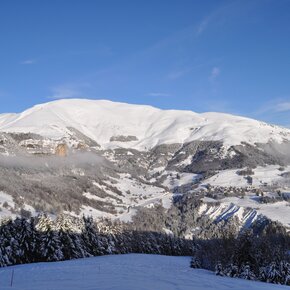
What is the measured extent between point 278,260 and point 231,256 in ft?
26.6

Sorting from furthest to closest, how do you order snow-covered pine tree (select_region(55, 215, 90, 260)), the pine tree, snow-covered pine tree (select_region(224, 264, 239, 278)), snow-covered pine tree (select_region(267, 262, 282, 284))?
1. snow-covered pine tree (select_region(55, 215, 90, 260))
2. snow-covered pine tree (select_region(224, 264, 239, 278))
3. the pine tree
4. snow-covered pine tree (select_region(267, 262, 282, 284))

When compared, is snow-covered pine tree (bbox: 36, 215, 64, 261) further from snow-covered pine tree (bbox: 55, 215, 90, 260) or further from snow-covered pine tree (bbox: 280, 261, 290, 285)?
snow-covered pine tree (bbox: 280, 261, 290, 285)

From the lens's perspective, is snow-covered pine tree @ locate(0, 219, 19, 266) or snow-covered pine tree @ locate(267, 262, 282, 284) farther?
snow-covered pine tree @ locate(0, 219, 19, 266)

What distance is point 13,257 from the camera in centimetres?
7588

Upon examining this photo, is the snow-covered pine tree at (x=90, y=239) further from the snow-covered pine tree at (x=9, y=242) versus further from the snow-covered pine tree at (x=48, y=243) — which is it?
the snow-covered pine tree at (x=9, y=242)

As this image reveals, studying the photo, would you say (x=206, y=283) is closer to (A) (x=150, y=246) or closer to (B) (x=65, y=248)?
(B) (x=65, y=248)

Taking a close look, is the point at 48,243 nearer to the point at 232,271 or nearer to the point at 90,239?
the point at 90,239

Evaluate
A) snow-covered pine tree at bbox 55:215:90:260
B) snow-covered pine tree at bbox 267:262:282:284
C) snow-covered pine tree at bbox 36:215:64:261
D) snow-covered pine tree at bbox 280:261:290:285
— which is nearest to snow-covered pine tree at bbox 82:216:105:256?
snow-covered pine tree at bbox 55:215:90:260

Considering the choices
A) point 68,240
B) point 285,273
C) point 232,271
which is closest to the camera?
point 285,273

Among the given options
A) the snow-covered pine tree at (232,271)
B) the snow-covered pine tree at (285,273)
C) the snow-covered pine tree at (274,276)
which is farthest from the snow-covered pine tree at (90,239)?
the snow-covered pine tree at (285,273)

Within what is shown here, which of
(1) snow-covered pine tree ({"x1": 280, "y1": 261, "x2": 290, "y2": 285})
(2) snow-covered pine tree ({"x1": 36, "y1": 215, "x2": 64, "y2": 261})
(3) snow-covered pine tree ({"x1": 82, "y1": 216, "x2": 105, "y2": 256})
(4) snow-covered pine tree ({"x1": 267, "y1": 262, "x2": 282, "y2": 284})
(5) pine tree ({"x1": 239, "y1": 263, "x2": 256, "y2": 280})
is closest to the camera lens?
(1) snow-covered pine tree ({"x1": 280, "y1": 261, "x2": 290, "y2": 285})

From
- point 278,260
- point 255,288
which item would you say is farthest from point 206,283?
point 278,260

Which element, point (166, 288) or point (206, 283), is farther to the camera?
point (206, 283)

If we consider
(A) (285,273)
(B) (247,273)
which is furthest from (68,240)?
(A) (285,273)
